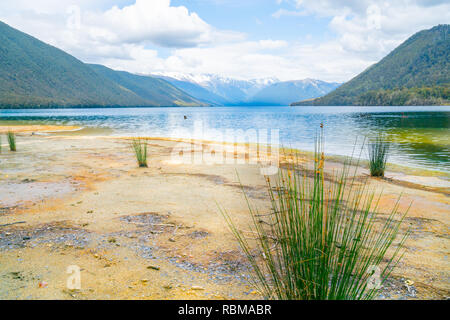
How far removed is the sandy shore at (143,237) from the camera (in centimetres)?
324

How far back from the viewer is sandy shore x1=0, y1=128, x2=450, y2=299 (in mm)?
3236

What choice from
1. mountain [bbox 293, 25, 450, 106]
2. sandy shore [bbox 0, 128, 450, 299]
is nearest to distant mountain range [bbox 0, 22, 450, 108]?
mountain [bbox 293, 25, 450, 106]

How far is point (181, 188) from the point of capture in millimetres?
7660

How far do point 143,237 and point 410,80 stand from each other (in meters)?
195

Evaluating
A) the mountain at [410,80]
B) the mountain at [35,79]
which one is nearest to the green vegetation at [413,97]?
the mountain at [410,80]

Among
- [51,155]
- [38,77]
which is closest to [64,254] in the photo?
[51,155]

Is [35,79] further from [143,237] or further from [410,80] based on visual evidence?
[410,80]

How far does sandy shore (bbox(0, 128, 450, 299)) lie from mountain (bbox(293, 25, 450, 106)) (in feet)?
488

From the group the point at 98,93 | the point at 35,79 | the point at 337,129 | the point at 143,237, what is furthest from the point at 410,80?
the point at 35,79
